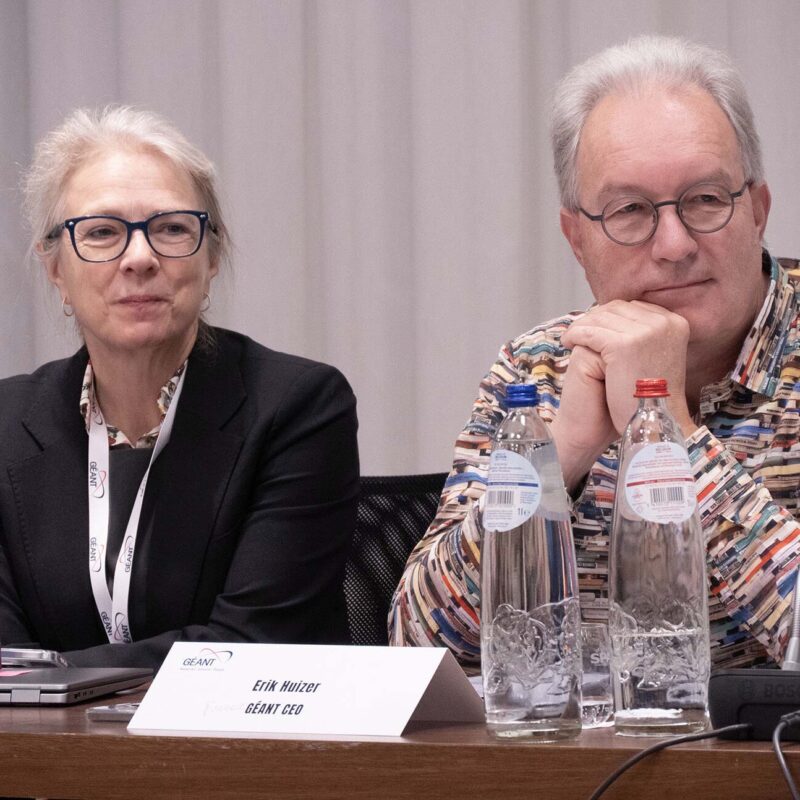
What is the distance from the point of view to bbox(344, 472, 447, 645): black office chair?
2.06 metres

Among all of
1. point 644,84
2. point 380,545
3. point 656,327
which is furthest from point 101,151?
point 656,327

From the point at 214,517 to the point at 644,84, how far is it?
0.92 metres

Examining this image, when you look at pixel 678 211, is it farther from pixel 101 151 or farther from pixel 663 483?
pixel 101 151

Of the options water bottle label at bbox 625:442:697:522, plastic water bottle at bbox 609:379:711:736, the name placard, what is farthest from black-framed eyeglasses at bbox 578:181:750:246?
the name placard

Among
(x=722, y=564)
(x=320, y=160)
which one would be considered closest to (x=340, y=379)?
(x=722, y=564)

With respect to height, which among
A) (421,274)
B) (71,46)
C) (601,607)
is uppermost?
(71,46)

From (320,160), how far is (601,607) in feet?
6.09

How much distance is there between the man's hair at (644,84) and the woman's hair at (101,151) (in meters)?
0.72

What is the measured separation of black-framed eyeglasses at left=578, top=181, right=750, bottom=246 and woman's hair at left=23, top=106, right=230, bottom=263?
0.86m

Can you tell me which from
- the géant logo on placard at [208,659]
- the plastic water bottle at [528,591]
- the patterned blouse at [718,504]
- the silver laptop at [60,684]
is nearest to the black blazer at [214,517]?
the patterned blouse at [718,504]

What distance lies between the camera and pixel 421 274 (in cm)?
305

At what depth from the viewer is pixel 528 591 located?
3.34 feet

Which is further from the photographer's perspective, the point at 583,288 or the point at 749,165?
the point at 583,288

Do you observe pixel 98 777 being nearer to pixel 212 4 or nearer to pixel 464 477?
pixel 464 477
